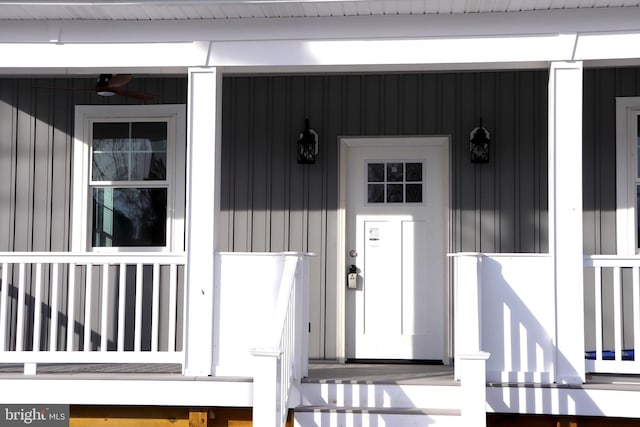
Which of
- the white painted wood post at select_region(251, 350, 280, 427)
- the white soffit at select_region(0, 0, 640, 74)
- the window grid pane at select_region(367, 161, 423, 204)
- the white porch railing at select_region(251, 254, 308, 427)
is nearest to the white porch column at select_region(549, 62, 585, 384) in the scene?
the white soffit at select_region(0, 0, 640, 74)

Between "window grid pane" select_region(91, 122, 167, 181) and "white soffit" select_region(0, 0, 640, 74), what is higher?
"white soffit" select_region(0, 0, 640, 74)

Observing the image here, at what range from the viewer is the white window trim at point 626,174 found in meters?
6.61

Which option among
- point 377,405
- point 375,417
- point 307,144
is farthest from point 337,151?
point 375,417

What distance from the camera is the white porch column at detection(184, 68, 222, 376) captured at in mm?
5438

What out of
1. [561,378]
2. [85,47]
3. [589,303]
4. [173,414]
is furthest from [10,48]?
[589,303]

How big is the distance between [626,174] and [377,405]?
118 inches

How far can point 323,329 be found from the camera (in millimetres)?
6914

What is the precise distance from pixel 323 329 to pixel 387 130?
179 cm

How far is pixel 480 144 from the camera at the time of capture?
6746mm

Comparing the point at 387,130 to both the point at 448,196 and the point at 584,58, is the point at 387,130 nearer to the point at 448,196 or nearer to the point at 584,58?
the point at 448,196

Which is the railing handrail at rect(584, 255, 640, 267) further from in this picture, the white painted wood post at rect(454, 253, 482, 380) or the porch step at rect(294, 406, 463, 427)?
the porch step at rect(294, 406, 463, 427)

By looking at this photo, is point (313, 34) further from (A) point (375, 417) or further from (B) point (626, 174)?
(B) point (626, 174)

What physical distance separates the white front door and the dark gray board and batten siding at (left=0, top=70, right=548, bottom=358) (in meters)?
0.14

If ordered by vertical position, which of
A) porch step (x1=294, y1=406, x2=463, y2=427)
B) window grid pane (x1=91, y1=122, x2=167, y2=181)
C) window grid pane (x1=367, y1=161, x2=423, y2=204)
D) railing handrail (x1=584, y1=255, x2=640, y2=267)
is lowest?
porch step (x1=294, y1=406, x2=463, y2=427)
